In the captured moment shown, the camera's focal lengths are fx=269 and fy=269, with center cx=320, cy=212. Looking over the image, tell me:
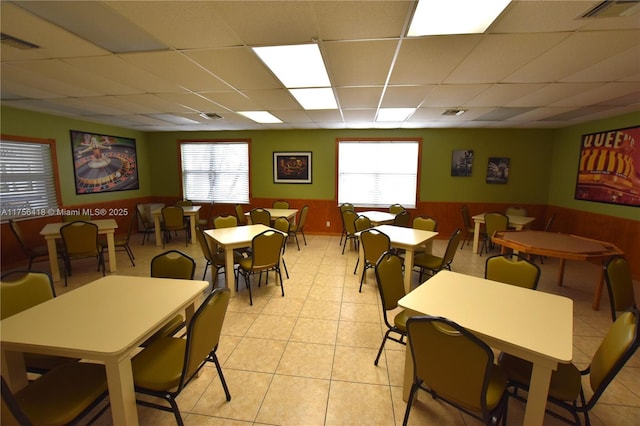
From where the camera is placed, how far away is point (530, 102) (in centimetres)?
382

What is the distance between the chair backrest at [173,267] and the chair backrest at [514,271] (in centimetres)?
263

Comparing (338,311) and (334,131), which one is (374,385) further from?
(334,131)

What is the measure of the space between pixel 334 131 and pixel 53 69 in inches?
193

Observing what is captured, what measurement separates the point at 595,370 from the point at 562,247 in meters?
2.36

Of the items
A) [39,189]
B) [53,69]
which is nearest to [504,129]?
[53,69]

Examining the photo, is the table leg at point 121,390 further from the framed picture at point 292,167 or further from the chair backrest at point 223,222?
the framed picture at point 292,167

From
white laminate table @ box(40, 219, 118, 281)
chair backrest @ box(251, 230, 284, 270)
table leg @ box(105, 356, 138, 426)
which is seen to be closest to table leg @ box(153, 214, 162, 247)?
white laminate table @ box(40, 219, 118, 281)

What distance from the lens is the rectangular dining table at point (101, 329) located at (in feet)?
4.26

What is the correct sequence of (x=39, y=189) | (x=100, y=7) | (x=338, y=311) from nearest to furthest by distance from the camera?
(x=100, y=7) < (x=338, y=311) < (x=39, y=189)

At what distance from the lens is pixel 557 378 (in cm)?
154

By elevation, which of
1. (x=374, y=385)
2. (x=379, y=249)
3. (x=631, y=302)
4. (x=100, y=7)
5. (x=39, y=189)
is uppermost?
(x=100, y=7)

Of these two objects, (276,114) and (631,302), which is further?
(276,114)

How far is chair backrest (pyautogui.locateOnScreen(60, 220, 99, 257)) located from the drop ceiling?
70.6 inches

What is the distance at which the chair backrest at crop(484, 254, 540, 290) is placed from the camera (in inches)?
86.7
